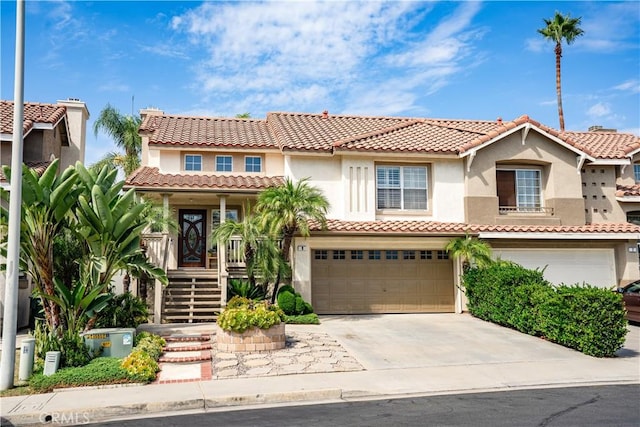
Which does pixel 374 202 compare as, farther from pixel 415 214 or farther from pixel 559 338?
pixel 559 338

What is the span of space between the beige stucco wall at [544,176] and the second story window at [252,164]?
797cm

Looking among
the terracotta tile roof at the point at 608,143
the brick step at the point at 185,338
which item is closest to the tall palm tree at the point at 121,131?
the brick step at the point at 185,338

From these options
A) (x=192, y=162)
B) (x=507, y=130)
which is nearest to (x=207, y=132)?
(x=192, y=162)

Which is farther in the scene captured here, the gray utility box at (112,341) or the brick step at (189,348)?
the brick step at (189,348)

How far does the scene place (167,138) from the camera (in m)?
20.5

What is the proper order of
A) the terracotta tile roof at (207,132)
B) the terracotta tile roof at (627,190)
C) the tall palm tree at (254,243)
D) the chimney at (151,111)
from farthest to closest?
1. the chimney at (151,111)
2. the terracotta tile roof at (627,190)
3. the terracotta tile roof at (207,132)
4. the tall palm tree at (254,243)

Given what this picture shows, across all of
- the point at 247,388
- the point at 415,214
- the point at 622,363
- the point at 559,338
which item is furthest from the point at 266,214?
the point at 622,363

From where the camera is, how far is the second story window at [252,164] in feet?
68.9

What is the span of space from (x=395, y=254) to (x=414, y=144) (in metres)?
4.12

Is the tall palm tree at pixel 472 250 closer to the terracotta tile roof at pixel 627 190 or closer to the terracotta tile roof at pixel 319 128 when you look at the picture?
the terracotta tile roof at pixel 319 128

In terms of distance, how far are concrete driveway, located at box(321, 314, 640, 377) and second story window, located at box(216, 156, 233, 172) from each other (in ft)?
23.4

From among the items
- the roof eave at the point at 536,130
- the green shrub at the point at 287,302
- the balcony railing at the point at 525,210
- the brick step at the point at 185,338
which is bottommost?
the brick step at the point at 185,338

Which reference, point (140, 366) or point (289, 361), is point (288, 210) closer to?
point (289, 361)

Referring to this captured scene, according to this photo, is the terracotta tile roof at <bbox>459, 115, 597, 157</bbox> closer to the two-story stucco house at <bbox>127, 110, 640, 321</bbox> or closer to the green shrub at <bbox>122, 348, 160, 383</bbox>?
the two-story stucco house at <bbox>127, 110, 640, 321</bbox>
